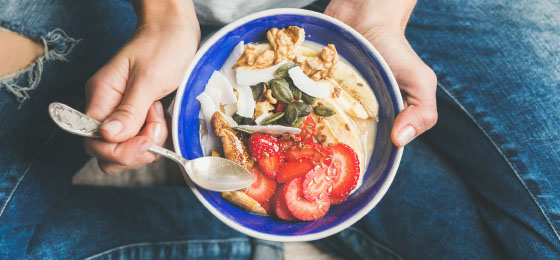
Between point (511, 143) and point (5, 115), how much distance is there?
4.26 feet

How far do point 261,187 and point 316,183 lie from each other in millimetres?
119

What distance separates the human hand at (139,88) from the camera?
2.52 feet

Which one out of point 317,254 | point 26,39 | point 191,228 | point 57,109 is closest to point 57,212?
point 191,228

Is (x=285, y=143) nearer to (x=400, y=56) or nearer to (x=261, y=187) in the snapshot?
(x=261, y=187)

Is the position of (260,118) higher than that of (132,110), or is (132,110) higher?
(132,110)

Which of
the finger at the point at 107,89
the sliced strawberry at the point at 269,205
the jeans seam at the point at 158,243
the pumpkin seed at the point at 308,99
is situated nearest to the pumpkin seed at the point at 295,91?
the pumpkin seed at the point at 308,99

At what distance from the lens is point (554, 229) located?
1.03 meters

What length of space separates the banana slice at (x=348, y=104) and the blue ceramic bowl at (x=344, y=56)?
0.04m

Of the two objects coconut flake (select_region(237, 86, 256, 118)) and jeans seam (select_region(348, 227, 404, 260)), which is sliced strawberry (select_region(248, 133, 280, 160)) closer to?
coconut flake (select_region(237, 86, 256, 118))

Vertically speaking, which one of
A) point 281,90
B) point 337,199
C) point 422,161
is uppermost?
point 281,90

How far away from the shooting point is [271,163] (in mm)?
815

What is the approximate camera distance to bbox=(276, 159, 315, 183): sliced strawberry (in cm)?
80

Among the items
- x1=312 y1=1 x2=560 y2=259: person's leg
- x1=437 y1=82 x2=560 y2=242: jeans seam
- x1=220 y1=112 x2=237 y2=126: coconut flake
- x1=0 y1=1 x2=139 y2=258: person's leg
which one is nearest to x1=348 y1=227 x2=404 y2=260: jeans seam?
x1=312 y1=1 x2=560 y2=259: person's leg

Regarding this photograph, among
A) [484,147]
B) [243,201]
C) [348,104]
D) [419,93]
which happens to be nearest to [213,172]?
[243,201]
